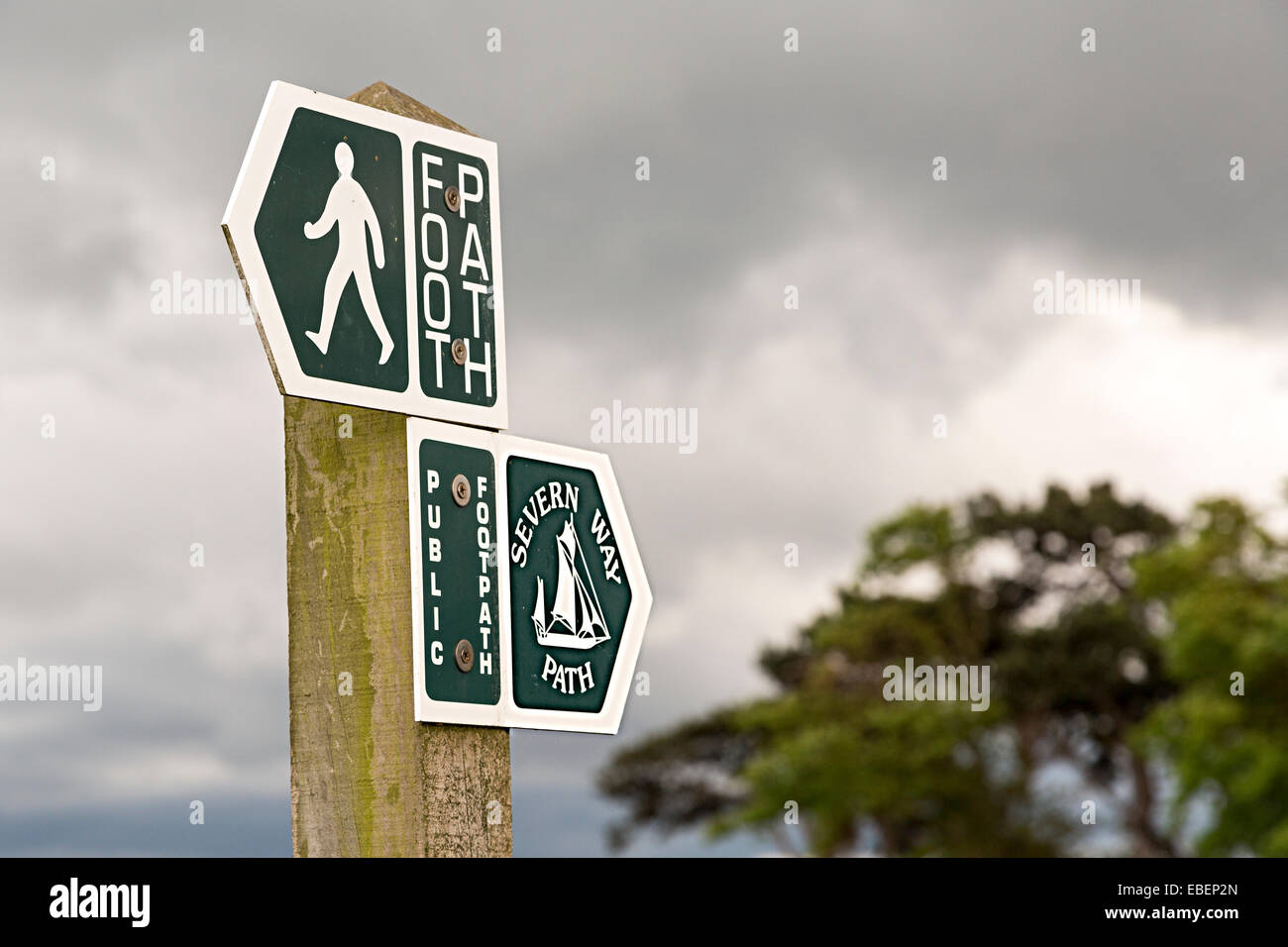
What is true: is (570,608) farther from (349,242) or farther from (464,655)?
(349,242)

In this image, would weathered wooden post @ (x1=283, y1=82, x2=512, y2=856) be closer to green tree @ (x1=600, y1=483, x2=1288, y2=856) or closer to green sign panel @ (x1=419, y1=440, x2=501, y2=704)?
green sign panel @ (x1=419, y1=440, x2=501, y2=704)

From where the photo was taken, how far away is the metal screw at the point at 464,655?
2.84 meters

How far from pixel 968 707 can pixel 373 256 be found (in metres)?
19.5

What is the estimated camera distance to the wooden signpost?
2715mm

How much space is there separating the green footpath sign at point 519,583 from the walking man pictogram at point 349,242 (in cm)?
22

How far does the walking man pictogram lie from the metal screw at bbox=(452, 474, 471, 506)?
25 cm

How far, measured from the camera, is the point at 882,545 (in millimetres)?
22125

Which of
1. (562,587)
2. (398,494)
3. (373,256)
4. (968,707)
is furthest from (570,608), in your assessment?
(968,707)

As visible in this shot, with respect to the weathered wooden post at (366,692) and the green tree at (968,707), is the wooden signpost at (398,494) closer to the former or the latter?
the weathered wooden post at (366,692)

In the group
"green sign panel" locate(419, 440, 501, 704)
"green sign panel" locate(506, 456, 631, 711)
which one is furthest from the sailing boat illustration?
"green sign panel" locate(419, 440, 501, 704)
